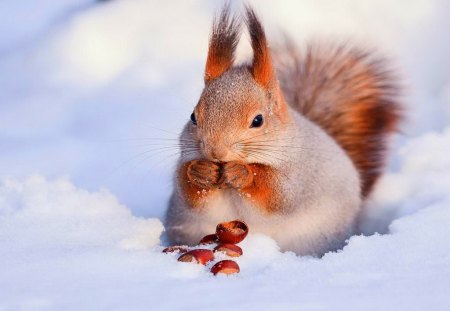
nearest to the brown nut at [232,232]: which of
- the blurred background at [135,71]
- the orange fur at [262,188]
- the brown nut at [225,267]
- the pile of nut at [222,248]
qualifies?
the pile of nut at [222,248]

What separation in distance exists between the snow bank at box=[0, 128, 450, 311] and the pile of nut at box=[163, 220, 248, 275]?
0.03 m

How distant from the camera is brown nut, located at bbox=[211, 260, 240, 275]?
1741 millimetres

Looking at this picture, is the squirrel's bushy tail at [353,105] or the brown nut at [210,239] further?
the squirrel's bushy tail at [353,105]

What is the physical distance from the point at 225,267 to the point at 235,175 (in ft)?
1.06

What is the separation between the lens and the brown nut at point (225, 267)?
5.71 ft

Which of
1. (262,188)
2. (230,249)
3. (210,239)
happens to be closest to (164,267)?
(230,249)

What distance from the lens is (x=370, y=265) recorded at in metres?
1.72

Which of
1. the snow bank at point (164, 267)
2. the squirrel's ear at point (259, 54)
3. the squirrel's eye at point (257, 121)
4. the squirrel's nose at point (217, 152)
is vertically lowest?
the snow bank at point (164, 267)

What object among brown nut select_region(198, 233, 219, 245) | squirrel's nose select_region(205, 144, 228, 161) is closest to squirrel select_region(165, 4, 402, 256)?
squirrel's nose select_region(205, 144, 228, 161)

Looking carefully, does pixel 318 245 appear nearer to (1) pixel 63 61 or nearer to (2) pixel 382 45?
(2) pixel 382 45

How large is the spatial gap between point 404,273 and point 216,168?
0.58 m

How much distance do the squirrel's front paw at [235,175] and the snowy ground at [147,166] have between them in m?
0.15

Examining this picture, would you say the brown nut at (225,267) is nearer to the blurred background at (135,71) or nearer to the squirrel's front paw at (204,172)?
the squirrel's front paw at (204,172)

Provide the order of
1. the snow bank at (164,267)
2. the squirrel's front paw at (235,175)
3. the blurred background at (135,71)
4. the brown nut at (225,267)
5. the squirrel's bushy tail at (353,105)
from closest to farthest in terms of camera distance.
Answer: the snow bank at (164,267) → the brown nut at (225,267) → the squirrel's front paw at (235,175) → the squirrel's bushy tail at (353,105) → the blurred background at (135,71)
